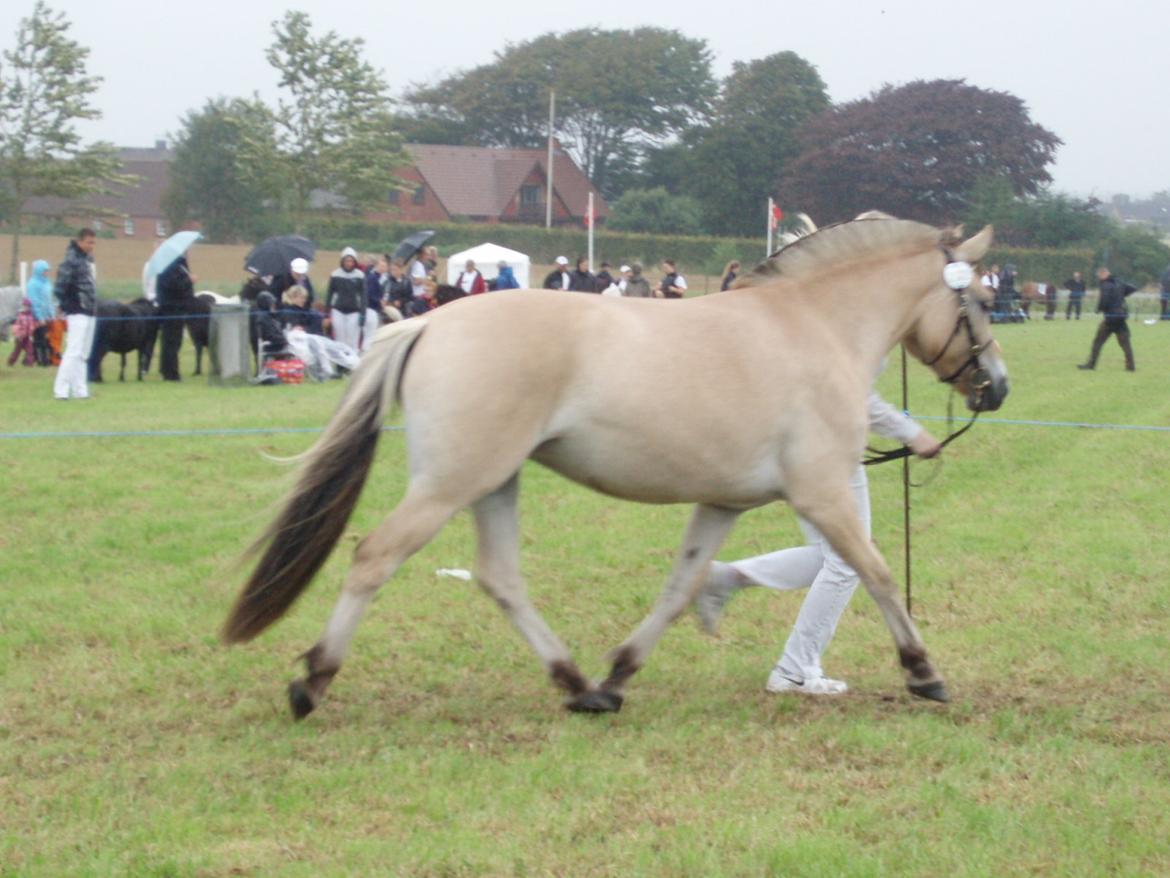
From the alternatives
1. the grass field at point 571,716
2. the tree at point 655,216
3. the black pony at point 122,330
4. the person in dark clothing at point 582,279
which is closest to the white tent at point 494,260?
the person in dark clothing at point 582,279

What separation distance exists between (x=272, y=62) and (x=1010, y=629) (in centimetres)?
4501

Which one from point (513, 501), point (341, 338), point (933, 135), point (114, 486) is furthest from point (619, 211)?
point (513, 501)

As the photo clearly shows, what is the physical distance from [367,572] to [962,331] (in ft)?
9.52

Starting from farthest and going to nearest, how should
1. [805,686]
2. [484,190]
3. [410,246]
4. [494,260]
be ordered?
[484,190] → [494,260] → [410,246] → [805,686]

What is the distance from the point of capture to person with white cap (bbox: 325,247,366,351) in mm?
20453

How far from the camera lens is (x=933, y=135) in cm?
6234

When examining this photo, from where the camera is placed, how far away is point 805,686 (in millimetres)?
6133

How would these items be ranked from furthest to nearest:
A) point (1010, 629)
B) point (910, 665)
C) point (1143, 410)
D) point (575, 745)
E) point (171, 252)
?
point (171, 252) → point (1143, 410) → point (1010, 629) → point (910, 665) → point (575, 745)

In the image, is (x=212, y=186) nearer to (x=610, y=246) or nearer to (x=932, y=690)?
(x=610, y=246)

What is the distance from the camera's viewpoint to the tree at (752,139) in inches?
2881

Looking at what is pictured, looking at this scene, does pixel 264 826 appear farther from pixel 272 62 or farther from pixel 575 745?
pixel 272 62

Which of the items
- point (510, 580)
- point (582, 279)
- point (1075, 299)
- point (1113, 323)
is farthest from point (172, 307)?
point (1075, 299)

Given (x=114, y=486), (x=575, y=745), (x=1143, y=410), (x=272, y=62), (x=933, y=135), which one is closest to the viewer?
(x=575, y=745)

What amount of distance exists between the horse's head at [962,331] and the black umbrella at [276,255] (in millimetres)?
17018
